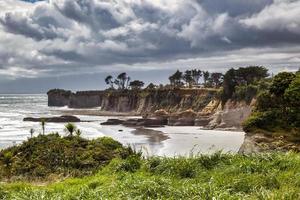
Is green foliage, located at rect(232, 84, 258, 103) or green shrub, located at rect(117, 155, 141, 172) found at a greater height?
green foliage, located at rect(232, 84, 258, 103)

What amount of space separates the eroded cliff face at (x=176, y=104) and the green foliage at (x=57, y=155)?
3189 cm

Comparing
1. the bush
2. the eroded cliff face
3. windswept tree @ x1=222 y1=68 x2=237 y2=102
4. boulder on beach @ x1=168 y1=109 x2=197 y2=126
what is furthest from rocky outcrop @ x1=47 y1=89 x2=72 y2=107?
the bush

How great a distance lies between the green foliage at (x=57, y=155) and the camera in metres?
35.9

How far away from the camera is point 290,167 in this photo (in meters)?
12.9

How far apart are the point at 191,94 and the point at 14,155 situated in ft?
233

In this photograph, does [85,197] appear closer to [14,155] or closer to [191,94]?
[14,155]

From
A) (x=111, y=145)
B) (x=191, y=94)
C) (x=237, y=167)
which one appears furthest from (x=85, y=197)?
(x=191, y=94)

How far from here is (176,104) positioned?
365 ft

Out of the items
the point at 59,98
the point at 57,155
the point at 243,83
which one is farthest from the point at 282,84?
the point at 59,98

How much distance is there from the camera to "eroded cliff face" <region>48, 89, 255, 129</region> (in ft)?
235

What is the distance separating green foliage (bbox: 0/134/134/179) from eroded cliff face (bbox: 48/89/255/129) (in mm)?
31889

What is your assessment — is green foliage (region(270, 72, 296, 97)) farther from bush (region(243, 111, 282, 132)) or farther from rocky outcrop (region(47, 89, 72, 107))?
rocky outcrop (region(47, 89, 72, 107))

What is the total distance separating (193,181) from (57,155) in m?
28.5

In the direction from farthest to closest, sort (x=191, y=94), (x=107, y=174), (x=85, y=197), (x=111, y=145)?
1. (x=191, y=94)
2. (x=111, y=145)
3. (x=107, y=174)
4. (x=85, y=197)
